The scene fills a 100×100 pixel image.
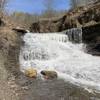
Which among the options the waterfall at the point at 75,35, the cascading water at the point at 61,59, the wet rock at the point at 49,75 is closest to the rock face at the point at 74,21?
the waterfall at the point at 75,35

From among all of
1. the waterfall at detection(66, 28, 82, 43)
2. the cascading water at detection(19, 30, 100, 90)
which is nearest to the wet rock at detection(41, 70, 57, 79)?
the cascading water at detection(19, 30, 100, 90)

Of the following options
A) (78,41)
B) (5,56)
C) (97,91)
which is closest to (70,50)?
(78,41)

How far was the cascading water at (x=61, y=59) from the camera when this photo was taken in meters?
13.9

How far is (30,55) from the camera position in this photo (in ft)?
62.2

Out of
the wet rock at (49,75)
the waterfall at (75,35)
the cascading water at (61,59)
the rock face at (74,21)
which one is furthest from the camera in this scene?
the rock face at (74,21)

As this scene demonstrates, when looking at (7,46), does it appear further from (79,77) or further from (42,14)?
(42,14)

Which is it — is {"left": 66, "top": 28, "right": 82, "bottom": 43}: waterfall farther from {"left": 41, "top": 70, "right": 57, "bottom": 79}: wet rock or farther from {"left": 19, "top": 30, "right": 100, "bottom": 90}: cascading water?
{"left": 41, "top": 70, "right": 57, "bottom": 79}: wet rock

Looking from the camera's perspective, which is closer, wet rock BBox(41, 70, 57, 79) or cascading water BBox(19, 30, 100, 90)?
wet rock BBox(41, 70, 57, 79)

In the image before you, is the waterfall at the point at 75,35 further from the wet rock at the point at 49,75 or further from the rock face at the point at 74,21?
the wet rock at the point at 49,75

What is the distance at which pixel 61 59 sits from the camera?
1831 centimetres

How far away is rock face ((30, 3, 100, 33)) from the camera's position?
2471 centimetres

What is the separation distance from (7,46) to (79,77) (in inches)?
206

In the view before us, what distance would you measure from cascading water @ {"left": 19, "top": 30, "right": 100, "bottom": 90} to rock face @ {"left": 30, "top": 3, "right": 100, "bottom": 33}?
11.4 ft

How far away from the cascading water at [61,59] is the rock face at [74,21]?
349 cm
